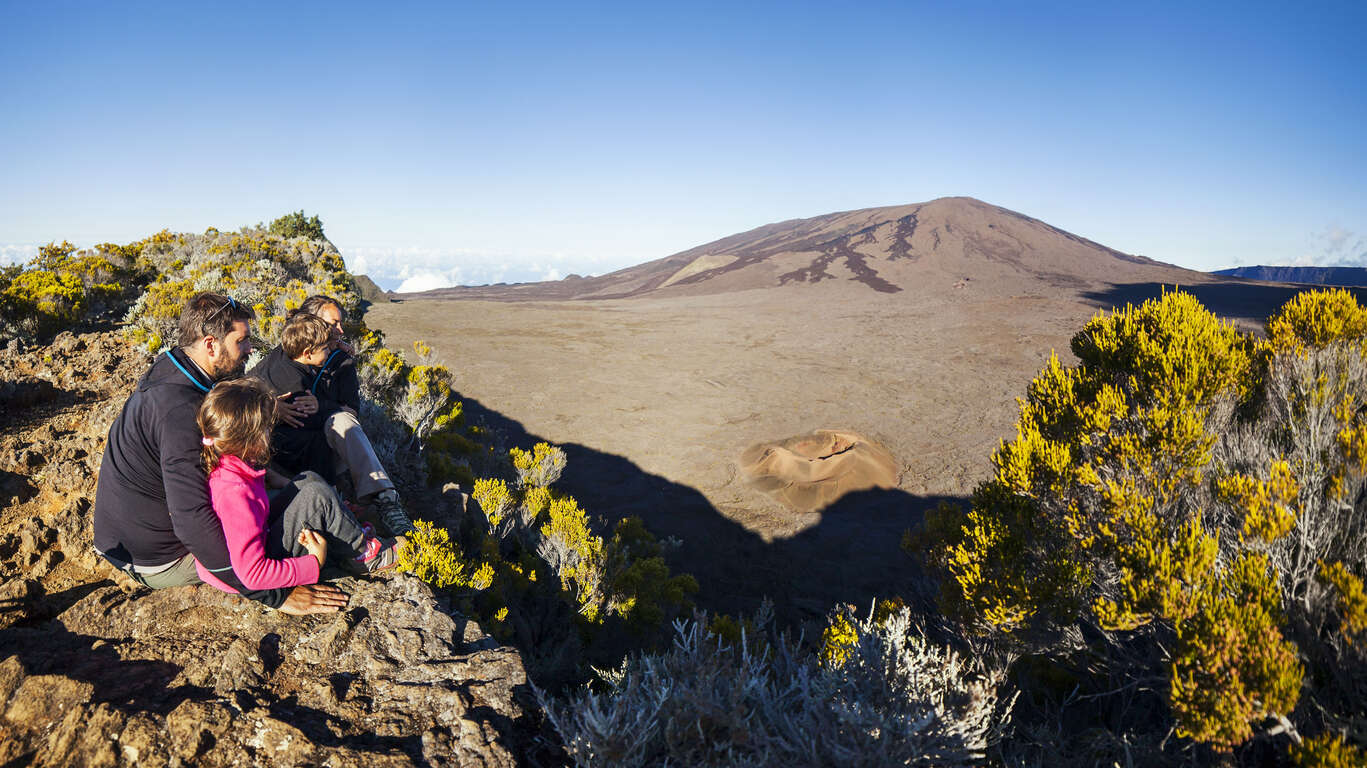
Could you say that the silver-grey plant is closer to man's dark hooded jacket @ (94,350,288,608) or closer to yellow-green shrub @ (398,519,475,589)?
yellow-green shrub @ (398,519,475,589)

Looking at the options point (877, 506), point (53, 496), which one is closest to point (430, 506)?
point (53, 496)

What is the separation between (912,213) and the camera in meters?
51.5

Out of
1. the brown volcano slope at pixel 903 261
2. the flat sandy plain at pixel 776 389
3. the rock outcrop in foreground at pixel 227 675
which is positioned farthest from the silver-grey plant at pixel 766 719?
the brown volcano slope at pixel 903 261

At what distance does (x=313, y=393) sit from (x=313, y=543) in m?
1.74

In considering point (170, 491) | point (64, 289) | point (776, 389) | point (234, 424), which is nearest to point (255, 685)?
point (170, 491)

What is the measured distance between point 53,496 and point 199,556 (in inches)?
78.3

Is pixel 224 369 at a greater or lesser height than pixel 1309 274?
lesser

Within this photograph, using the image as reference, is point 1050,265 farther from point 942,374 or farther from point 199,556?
point 199,556

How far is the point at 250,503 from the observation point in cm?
221

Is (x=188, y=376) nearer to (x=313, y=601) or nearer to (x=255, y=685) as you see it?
(x=313, y=601)

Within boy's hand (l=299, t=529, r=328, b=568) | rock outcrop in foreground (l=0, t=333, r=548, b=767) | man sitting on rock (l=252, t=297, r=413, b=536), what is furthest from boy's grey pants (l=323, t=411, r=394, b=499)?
boy's hand (l=299, t=529, r=328, b=568)

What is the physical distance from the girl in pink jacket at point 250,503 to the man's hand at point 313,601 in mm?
72

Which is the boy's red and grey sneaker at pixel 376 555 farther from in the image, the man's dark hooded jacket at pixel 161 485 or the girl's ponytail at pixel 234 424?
the girl's ponytail at pixel 234 424

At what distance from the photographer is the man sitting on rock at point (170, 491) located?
216 cm
